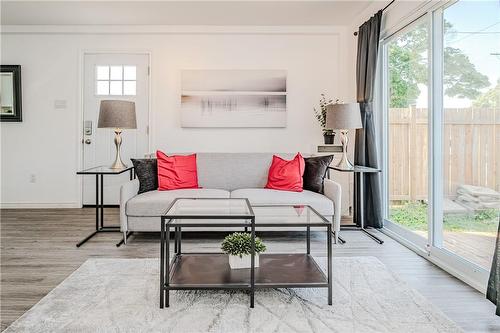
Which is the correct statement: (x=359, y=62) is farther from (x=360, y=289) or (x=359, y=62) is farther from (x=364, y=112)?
(x=360, y=289)

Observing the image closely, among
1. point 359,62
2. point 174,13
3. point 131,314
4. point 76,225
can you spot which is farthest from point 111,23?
point 131,314

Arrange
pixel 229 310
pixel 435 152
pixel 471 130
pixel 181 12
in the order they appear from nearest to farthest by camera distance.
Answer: pixel 229 310 < pixel 471 130 < pixel 435 152 < pixel 181 12

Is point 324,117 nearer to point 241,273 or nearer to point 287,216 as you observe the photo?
point 287,216

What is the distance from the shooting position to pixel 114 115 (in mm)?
3928

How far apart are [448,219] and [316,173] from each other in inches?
53.7

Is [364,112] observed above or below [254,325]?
above

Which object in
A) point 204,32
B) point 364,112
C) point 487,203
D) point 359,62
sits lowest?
point 487,203

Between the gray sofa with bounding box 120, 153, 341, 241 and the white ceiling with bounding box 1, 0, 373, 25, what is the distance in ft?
5.63

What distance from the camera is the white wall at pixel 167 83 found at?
17.1 feet

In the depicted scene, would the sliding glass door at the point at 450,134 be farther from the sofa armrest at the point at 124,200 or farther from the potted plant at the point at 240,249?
the sofa armrest at the point at 124,200

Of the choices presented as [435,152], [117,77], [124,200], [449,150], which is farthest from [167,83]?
[449,150]

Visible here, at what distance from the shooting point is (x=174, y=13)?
4.70 metres

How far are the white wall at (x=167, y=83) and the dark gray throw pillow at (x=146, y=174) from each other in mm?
1207

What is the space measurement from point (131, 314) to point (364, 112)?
10.5 ft
